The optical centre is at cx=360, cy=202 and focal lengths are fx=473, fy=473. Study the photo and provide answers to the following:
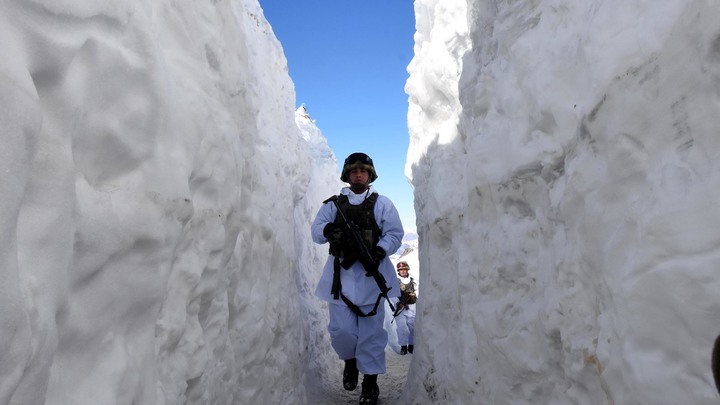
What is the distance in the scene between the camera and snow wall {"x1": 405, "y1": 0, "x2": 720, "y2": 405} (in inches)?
40.0

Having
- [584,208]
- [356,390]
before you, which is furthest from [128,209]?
[356,390]

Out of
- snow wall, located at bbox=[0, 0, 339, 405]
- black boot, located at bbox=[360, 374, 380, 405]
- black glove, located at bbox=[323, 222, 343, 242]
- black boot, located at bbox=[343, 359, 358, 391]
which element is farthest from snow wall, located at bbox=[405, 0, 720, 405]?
snow wall, located at bbox=[0, 0, 339, 405]

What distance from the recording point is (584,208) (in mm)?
1500

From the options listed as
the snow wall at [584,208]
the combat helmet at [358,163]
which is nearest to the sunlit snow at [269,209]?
the snow wall at [584,208]

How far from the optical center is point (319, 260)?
21.3 feet

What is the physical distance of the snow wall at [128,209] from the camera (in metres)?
0.86

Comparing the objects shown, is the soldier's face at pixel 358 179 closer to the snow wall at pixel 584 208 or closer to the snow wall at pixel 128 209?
the snow wall at pixel 584 208

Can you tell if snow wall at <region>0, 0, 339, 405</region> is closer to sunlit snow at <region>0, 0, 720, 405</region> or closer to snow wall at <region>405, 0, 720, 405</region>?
sunlit snow at <region>0, 0, 720, 405</region>

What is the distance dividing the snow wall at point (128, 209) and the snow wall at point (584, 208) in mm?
1223

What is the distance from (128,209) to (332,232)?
243 cm

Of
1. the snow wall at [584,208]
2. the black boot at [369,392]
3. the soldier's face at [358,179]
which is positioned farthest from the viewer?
the soldier's face at [358,179]

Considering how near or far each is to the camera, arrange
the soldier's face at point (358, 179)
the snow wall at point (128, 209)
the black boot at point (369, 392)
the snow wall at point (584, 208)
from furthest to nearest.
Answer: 1. the soldier's face at point (358, 179)
2. the black boot at point (369, 392)
3. the snow wall at point (584, 208)
4. the snow wall at point (128, 209)

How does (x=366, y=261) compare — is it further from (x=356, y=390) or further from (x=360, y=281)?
(x=356, y=390)

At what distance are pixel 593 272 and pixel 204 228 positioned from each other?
1.40m
